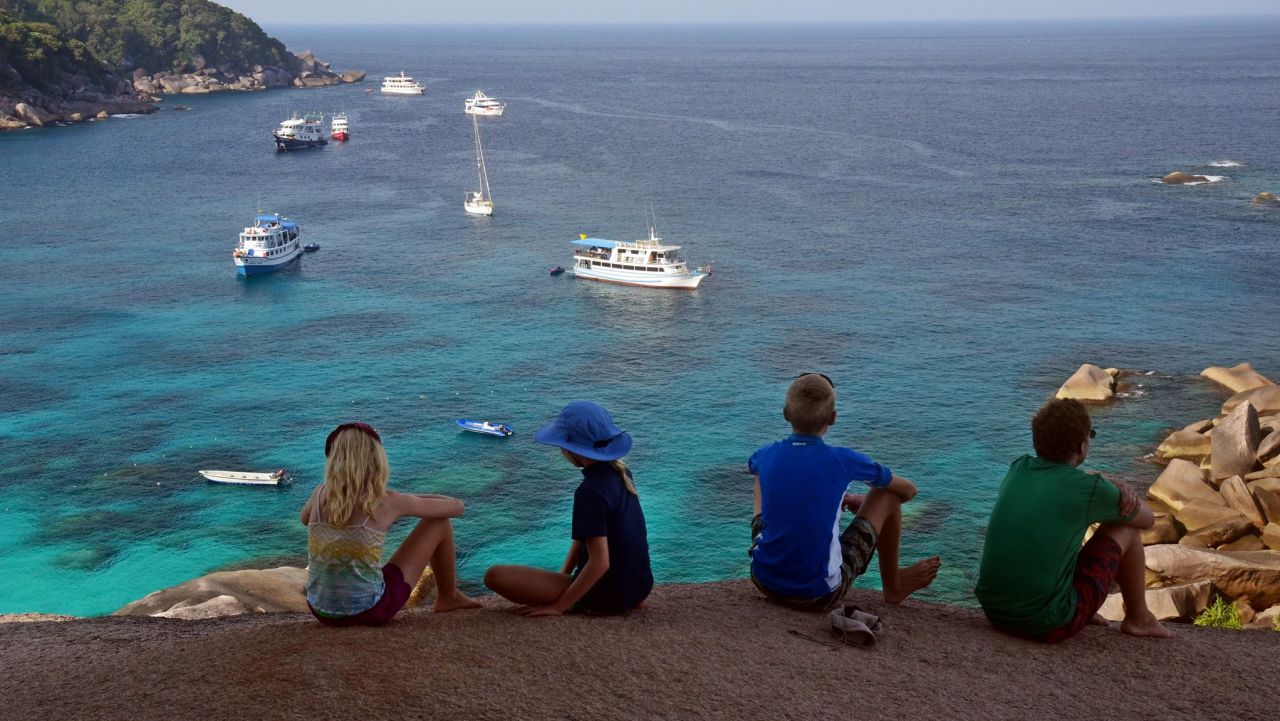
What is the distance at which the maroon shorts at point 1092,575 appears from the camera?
25.0ft

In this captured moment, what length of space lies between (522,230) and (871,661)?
211 ft

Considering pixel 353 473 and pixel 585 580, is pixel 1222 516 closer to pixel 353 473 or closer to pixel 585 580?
pixel 585 580

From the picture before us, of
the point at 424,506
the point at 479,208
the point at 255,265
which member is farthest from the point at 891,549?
the point at 479,208

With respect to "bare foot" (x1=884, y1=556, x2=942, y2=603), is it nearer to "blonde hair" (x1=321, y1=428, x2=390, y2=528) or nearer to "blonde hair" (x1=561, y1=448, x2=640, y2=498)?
"blonde hair" (x1=561, y1=448, x2=640, y2=498)

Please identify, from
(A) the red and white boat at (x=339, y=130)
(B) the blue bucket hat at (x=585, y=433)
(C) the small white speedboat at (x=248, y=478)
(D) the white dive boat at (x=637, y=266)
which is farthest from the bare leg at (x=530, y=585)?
(A) the red and white boat at (x=339, y=130)

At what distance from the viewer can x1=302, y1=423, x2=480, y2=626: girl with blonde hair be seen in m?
6.97

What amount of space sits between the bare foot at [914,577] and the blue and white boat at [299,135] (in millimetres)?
106262

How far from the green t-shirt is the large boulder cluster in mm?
9757

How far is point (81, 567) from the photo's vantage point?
28.8 meters

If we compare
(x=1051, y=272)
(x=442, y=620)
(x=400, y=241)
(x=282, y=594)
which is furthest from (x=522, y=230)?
(x=442, y=620)

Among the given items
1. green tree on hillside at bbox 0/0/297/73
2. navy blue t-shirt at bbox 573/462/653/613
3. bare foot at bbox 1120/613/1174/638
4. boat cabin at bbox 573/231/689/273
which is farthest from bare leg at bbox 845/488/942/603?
green tree on hillside at bbox 0/0/297/73

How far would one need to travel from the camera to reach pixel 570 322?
52188 millimetres

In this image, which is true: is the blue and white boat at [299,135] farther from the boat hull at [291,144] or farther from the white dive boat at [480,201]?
the white dive boat at [480,201]

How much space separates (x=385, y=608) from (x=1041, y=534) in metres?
4.42
